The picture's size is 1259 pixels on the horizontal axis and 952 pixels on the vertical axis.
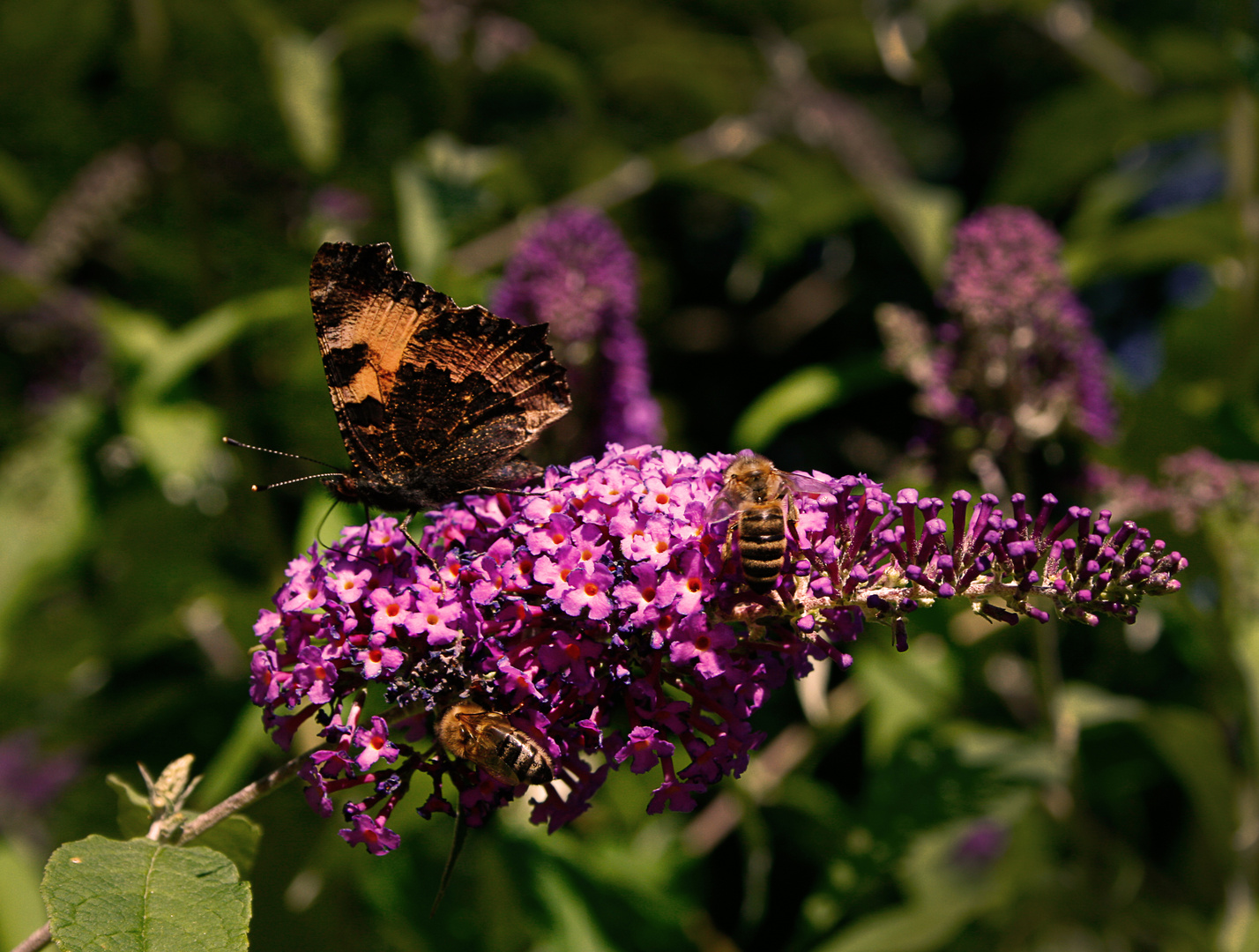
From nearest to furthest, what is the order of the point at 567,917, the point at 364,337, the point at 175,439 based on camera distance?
1. the point at 364,337
2. the point at 567,917
3. the point at 175,439

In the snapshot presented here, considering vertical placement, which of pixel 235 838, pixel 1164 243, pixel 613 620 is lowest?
pixel 235 838

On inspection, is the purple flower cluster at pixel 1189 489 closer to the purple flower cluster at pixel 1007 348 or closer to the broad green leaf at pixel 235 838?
the purple flower cluster at pixel 1007 348

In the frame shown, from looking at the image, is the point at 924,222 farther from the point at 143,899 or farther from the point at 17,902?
the point at 17,902

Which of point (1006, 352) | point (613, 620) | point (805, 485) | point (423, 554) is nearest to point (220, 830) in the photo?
point (423, 554)

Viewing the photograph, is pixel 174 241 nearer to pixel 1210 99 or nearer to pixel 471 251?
pixel 471 251

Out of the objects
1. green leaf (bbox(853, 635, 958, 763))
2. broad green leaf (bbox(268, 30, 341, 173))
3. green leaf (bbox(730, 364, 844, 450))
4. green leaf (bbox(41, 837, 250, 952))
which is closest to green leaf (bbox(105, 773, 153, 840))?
green leaf (bbox(41, 837, 250, 952))

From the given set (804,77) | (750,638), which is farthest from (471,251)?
(750,638)
